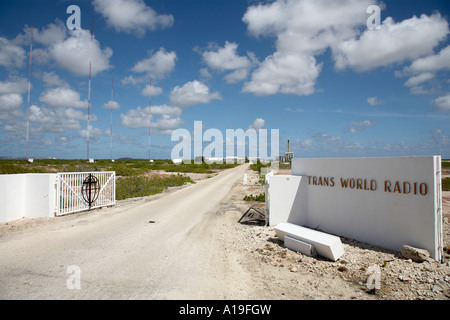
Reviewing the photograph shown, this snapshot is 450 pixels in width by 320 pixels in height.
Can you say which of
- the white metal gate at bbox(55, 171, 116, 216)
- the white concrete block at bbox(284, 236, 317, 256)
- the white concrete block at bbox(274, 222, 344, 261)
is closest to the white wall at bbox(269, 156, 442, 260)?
the white concrete block at bbox(274, 222, 344, 261)

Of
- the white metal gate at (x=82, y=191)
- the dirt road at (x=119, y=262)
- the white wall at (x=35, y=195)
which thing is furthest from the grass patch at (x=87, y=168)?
the dirt road at (x=119, y=262)

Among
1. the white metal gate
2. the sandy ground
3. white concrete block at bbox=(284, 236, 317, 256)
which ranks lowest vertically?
the sandy ground

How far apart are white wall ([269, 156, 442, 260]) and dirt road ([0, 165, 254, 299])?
3.44 metres

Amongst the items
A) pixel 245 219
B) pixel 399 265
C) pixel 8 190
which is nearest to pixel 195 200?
pixel 245 219

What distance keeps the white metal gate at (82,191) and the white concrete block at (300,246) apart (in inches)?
384

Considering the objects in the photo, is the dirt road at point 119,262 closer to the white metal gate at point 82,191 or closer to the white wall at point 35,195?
the white wall at point 35,195

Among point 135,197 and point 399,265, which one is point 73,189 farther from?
point 399,265

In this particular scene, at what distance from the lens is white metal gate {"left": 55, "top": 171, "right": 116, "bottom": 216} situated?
11.8 meters

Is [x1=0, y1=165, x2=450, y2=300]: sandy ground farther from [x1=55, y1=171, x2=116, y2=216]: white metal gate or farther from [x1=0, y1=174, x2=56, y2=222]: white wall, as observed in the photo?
[x1=55, y1=171, x2=116, y2=216]: white metal gate

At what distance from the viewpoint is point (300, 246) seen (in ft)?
23.4

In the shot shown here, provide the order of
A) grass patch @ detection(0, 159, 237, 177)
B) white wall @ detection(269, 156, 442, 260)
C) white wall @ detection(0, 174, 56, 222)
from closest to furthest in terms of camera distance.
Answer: white wall @ detection(269, 156, 442, 260) → white wall @ detection(0, 174, 56, 222) → grass patch @ detection(0, 159, 237, 177)

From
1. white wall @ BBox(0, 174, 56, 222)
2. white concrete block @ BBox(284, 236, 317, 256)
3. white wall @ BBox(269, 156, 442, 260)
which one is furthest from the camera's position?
white wall @ BBox(0, 174, 56, 222)

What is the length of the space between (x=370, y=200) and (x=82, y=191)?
1227cm

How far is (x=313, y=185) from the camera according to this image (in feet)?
31.6
